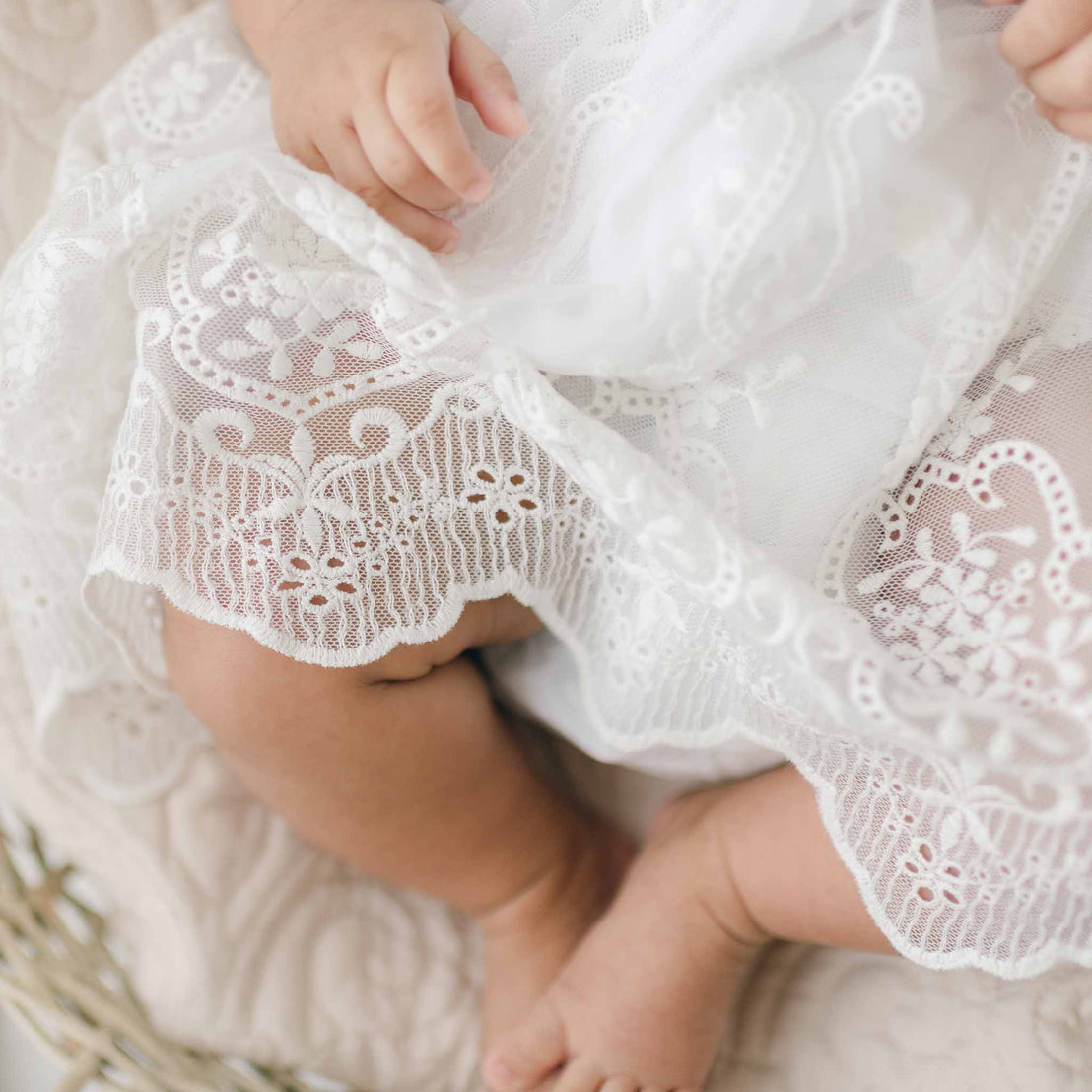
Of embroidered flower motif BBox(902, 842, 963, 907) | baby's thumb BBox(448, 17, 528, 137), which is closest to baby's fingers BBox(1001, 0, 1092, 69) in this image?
baby's thumb BBox(448, 17, 528, 137)

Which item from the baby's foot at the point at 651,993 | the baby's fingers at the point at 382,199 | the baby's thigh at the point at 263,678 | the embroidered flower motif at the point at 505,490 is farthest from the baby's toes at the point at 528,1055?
the baby's fingers at the point at 382,199

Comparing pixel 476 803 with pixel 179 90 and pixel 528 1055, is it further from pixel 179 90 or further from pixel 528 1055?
pixel 179 90

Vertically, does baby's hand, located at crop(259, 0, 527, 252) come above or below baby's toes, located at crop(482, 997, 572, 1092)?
above

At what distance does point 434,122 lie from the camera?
51 centimetres

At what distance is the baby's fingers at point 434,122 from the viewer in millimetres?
511

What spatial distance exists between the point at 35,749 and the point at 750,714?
502 millimetres

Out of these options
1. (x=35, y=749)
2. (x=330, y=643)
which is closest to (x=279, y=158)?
(x=330, y=643)

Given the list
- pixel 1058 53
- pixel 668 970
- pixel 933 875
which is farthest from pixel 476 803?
pixel 1058 53

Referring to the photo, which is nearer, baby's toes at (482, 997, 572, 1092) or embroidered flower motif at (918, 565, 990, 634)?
embroidered flower motif at (918, 565, 990, 634)

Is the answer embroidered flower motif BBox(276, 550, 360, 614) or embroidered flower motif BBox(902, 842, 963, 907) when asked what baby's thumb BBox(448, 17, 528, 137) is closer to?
embroidered flower motif BBox(276, 550, 360, 614)

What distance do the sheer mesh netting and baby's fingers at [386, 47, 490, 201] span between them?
1.7 inches

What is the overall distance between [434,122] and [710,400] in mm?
182

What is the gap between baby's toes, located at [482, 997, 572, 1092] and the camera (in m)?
0.73

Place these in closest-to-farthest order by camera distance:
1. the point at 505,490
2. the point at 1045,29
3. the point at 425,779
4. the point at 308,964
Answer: the point at 1045,29 → the point at 505,490 → the point at 425,779 → the point at 308,964
